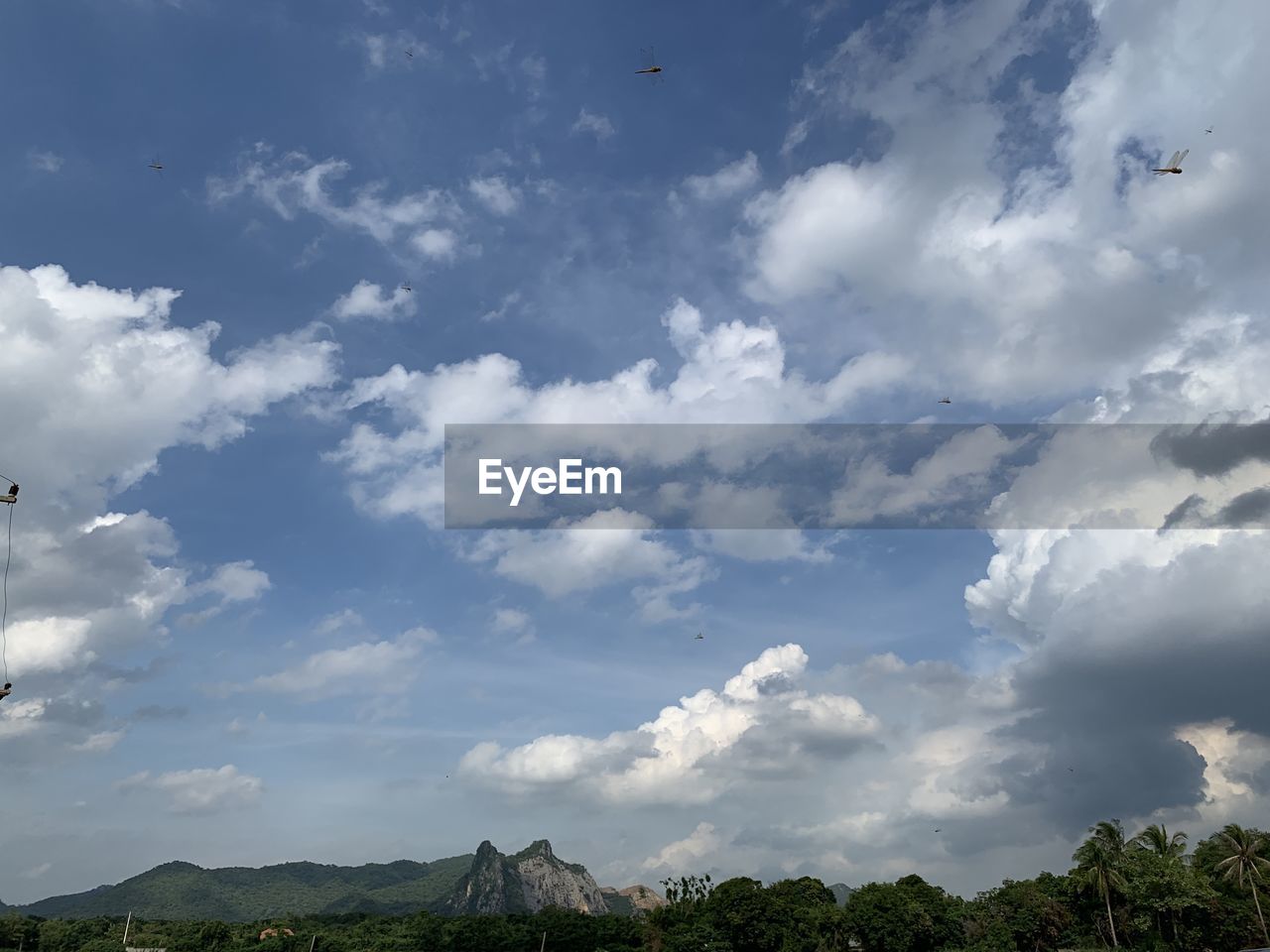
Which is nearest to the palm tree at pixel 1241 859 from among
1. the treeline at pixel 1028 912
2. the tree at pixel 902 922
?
the treeline at pixel 1028 912

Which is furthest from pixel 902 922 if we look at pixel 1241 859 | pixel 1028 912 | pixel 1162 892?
pixel 1241 859

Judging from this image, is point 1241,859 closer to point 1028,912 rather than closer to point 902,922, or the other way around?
point 1028,912

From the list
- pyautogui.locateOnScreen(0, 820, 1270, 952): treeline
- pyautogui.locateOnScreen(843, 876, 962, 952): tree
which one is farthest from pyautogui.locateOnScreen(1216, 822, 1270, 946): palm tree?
pyautogui.locateOnScreen(843, 876, 962, 952): tree

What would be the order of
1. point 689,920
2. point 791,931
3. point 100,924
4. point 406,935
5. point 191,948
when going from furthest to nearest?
point 100,924 < point 406,935 < point 191,948 < point 689,920 < point 791,931

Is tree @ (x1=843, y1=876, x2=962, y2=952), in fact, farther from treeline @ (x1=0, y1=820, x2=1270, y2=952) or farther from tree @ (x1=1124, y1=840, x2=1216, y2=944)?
tree @ (x1=1124, y1=840, x2=1216, y2=944)

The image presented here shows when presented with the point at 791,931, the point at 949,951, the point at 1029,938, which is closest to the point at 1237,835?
the point at 1029,938

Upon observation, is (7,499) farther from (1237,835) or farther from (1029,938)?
(1237,835)
